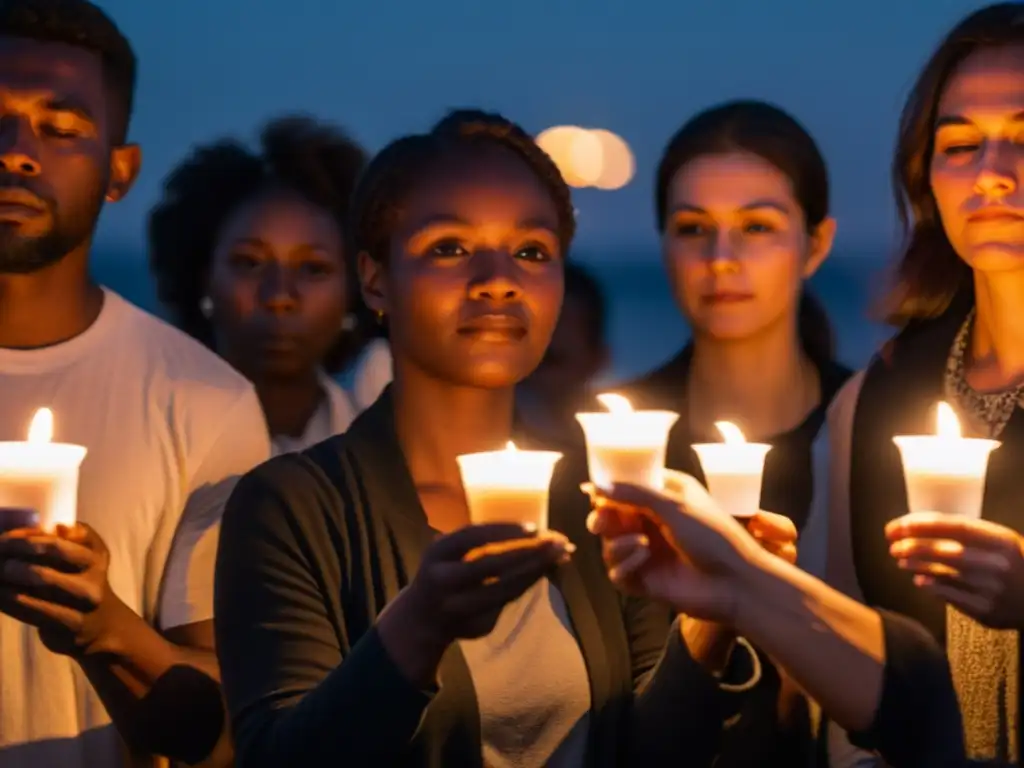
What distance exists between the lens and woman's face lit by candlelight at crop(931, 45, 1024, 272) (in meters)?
3.56

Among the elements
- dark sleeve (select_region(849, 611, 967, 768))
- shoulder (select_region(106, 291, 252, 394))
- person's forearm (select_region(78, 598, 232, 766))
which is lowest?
person's forearm (select_region(78, 598, 232, 766))

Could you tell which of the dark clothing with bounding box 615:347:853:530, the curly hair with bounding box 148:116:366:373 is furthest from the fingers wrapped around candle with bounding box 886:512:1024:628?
the curly hair with bounding box 148:116:366:373

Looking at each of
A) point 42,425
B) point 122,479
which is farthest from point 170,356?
point 42,425

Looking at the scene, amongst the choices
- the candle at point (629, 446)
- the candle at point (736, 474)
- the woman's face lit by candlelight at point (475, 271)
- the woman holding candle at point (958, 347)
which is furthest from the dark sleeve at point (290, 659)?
the woman holding candle at point (958, 347)

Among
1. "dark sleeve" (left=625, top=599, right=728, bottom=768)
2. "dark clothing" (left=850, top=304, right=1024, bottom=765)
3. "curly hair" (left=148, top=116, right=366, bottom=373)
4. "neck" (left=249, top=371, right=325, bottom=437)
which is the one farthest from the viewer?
"curly hair" (left=148, top=116, right=366, bottom=373)

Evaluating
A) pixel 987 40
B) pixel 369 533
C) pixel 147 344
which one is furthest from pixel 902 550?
pixel 147 344

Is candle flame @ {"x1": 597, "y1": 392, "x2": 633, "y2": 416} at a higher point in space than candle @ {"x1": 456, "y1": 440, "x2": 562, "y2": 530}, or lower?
higher

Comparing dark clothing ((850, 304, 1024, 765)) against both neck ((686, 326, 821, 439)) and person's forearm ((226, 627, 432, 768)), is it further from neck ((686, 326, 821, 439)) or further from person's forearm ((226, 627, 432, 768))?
person's forearm ((226, 627, 432, 768))

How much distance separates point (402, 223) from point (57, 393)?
3.12 feet

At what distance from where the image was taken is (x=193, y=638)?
372 cm

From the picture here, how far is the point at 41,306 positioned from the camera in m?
3.77

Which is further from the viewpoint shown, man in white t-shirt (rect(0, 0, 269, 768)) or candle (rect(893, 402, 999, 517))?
man in white t-shirt (rect(0, 0, 269, 768))

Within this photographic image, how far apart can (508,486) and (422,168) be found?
938 mm

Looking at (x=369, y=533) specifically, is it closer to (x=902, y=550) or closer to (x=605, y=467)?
(x=605, y=467)
